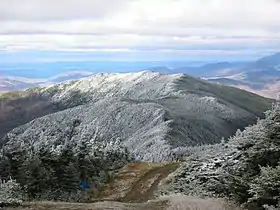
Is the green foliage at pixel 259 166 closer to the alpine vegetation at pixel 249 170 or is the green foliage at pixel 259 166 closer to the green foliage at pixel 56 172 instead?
the alpine vegetation at pixel 249 170

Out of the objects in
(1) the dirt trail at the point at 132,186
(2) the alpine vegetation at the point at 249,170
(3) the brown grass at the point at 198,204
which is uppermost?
(2) the alpine vegetation at the point at 249,170

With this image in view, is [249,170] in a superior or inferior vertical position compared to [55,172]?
superior

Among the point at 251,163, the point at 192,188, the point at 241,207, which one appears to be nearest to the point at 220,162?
the point at 192,188

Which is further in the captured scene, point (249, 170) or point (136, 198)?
point (136, 198)

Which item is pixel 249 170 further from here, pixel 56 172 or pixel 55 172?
pixel 56 172

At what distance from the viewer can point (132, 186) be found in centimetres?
5694

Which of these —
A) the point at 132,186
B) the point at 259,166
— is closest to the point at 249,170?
the point at 259,166

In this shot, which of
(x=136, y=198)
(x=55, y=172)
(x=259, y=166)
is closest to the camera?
(x=259, y=166)

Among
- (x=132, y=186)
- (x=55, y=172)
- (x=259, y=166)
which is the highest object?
(x=259, y=166)

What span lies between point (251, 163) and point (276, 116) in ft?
10.3

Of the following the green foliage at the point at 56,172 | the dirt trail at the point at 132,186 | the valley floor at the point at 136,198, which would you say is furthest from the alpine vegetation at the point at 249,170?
the green foliage at the point at 56,172

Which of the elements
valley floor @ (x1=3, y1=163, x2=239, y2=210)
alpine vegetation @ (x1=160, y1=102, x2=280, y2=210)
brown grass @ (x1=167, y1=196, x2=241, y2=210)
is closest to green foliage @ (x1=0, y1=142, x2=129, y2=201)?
valley floor @ (x1=3, y1=163, x2=239, y2=210)

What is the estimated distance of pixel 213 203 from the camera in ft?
86.7

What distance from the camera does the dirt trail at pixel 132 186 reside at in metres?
49.9
